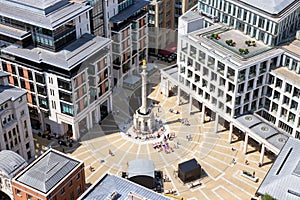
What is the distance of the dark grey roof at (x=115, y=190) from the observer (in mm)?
89188

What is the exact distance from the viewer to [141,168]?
116m

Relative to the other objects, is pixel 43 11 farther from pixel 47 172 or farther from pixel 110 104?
pixel 47 172

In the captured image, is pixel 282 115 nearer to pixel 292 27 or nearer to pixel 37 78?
pixel 292 27

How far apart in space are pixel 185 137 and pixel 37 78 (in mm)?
43342

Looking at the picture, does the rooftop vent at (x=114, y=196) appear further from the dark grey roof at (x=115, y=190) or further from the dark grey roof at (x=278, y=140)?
the dark grey roof at (x=278, y=140)

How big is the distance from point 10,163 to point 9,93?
19308mm

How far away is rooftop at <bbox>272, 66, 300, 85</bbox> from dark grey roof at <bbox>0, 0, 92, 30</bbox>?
52.6m

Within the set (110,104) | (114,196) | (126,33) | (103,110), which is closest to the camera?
(114,196)

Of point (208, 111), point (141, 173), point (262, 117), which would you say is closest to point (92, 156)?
point (141, 173)

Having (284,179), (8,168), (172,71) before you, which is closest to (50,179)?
(8,168)

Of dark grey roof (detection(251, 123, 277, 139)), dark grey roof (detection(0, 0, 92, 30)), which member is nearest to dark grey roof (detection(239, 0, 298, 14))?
dark grey roof (detection(251, 123, 277, 139))

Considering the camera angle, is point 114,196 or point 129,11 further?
point 129,11

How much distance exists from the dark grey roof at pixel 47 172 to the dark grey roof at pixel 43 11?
35.4 metres

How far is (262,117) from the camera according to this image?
132500mm
